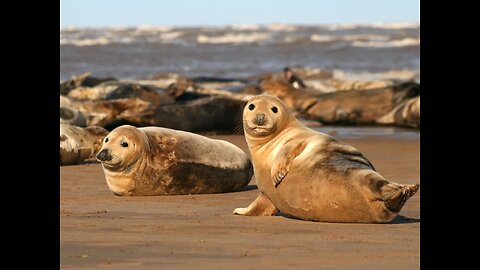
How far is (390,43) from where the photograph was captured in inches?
1866

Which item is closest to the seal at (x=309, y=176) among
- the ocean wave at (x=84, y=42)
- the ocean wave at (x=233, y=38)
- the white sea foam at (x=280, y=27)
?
the ocean wave at (x=84, y=42)

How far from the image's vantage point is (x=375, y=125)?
635 inches

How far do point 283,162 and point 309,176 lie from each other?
238mm

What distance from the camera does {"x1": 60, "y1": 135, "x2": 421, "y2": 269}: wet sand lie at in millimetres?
5691

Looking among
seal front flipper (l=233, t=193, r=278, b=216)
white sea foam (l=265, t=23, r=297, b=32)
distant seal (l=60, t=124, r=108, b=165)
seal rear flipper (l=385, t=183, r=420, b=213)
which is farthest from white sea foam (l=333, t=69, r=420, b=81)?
white sea foam (l=265, t=23, r=297, b=32)

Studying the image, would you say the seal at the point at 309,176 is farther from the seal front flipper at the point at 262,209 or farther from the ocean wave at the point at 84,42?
the ocean wave at the point at 84,42

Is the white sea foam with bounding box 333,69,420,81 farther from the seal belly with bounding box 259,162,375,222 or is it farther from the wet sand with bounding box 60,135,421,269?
the seal belly with bounding box 259,162,375,222

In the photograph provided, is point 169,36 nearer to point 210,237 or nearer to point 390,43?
point 390,43

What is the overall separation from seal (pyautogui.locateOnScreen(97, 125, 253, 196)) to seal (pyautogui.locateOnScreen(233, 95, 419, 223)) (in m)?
1.29

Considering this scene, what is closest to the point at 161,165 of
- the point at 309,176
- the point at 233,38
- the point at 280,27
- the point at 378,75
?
the point at 309,176

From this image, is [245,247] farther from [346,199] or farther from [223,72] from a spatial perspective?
[223,72]

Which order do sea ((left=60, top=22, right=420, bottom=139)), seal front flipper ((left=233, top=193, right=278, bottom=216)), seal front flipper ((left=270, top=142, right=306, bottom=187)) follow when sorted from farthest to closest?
sea ((left=60, top=22, right=420, bottom=139))
seal front flipper ((left=233, top=193, right=278, bottom=216))
seal front flipper ((left=270, top=142, right=306, bottom=187))
